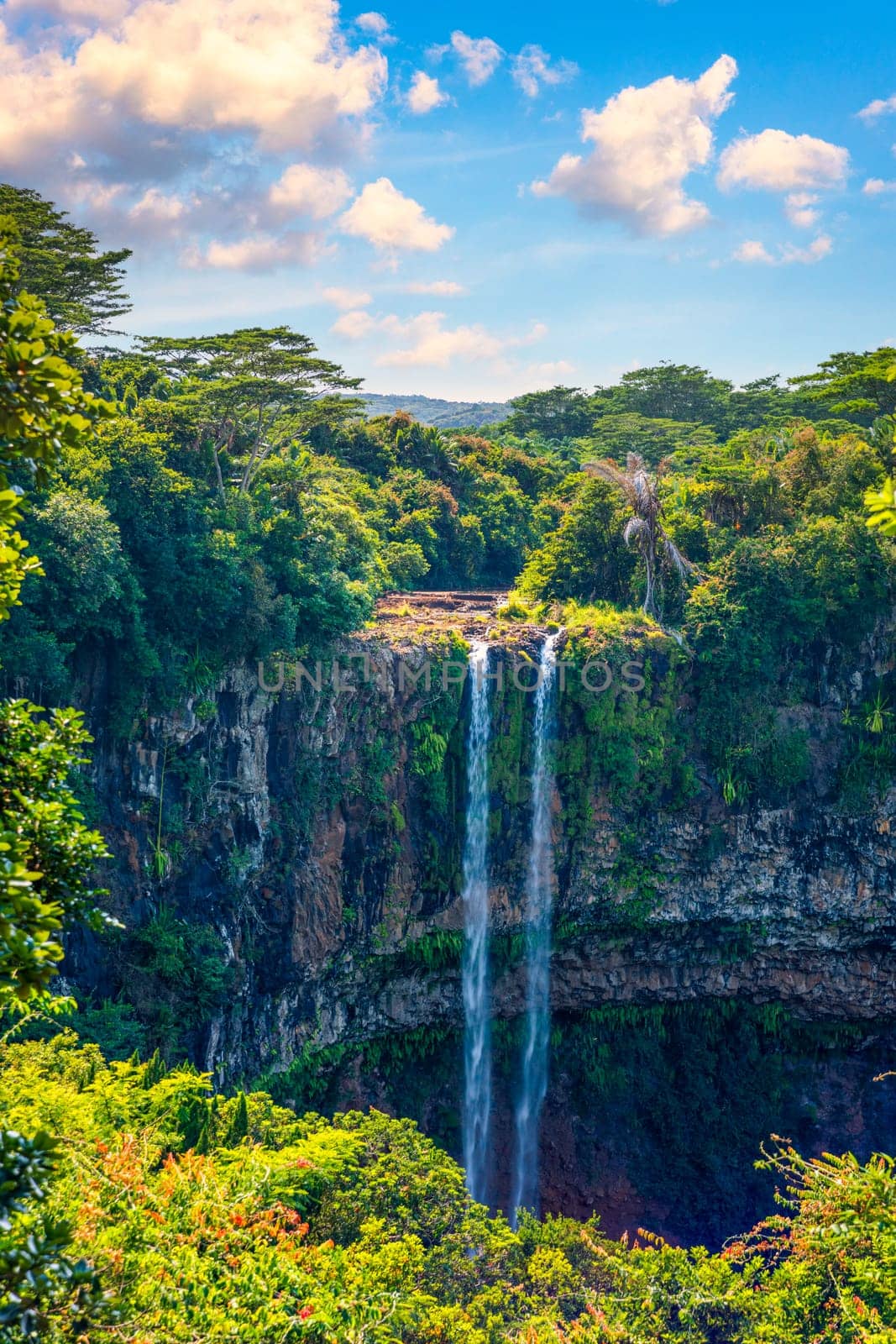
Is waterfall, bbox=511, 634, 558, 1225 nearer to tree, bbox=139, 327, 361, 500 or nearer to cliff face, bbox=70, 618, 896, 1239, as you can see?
cliff face, bbox=70, 618, 896, 1239

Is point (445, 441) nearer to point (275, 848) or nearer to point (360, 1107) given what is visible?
point (275, 848)

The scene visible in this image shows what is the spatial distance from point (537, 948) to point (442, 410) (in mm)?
87239

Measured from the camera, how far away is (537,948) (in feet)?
70.8

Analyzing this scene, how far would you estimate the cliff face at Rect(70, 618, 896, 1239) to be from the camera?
18.4m

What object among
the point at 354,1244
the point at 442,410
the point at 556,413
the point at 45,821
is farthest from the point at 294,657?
the point at 442,410

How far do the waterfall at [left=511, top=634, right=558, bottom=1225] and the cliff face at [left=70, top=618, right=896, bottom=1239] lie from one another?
0.93 feet

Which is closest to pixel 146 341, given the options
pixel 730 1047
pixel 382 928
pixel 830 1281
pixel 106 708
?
pixel 106 708

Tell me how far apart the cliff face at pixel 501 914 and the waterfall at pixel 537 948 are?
0.93 feet

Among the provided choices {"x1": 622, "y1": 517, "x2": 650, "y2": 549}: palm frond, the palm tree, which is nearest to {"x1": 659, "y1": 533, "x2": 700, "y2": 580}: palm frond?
the palm tree

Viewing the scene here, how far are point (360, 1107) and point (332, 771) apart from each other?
6.75 meters

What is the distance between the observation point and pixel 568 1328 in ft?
38.3

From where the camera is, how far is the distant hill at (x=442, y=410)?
89812 mm

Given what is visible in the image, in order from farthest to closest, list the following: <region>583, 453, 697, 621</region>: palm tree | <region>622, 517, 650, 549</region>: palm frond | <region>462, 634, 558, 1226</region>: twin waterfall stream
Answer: <region>583, 453, 697, 621</region>: palm tree, <region>622, 517, 650, 549</region>: palm frond, <region>462, 634, 558, 1226</region>: twin waterfall stream

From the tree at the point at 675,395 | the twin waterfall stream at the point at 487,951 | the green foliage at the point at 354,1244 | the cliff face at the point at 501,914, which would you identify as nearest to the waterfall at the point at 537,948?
the twin waterfall stream at the point at 487,951
